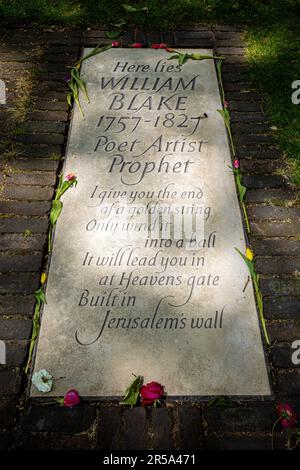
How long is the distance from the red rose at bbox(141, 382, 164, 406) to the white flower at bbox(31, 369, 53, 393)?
1.34 feet

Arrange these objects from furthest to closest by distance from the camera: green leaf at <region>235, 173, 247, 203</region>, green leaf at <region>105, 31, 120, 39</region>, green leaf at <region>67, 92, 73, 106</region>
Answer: green leaf at <region>105, 31, 120, 39</region>
green leaf at <region>67, 92, 73, 106</region>
green leaf at <region>235, 173, 247, 203</region>

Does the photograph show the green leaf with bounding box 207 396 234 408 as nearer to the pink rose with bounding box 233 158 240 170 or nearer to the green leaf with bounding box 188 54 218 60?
the pink rose with bounding box 233 158 240 170

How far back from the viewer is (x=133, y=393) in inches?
70.8

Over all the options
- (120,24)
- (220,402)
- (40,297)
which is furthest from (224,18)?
(220,402)

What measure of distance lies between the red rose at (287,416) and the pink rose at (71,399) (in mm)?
864

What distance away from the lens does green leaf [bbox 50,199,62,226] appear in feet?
7.54

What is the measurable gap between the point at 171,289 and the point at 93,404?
25.6 inches

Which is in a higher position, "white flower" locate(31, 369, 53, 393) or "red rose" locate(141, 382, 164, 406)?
"white flower" locate(31, 369, 53, 393)

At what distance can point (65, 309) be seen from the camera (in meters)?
2.02

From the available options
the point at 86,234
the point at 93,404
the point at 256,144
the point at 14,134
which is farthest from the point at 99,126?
the point at 93,404

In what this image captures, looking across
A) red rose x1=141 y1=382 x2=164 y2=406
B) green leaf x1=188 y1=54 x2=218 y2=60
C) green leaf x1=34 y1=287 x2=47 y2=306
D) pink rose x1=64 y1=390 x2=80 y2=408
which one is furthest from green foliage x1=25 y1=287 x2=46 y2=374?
green leaf x1=188 y1=54 x2=218 y2=60
